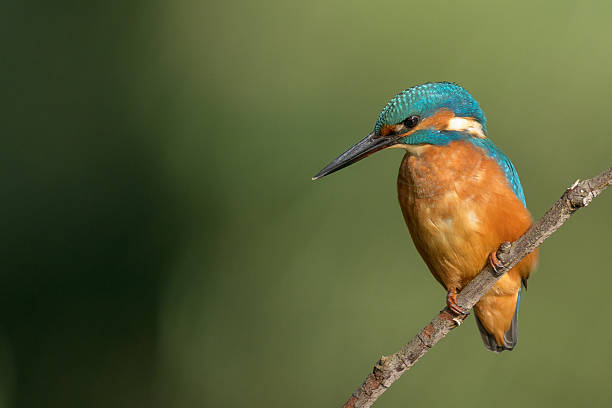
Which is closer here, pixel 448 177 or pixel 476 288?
pixel 476 288

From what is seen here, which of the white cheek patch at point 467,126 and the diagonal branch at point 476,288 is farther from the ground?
the white cheek patch at point 467,126

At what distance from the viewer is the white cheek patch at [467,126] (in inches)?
81.7

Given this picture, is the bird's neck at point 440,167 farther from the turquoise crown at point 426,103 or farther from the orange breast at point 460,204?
the turquoise crown at point 426,103

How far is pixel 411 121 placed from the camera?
1976 millimetres

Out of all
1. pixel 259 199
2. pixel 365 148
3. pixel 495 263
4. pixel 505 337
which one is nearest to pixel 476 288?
pixel 495 263

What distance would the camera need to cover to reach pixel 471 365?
3305 millimetres

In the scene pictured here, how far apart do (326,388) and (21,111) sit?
2.39 metres

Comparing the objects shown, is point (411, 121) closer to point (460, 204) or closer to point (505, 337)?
point (460, 204)

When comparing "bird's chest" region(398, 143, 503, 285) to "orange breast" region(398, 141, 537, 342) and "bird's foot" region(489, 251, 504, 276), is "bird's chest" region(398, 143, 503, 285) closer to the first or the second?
"orange breast" region(398, 141, 537, 342)

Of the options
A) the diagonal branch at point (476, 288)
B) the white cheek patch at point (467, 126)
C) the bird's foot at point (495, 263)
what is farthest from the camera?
the white cheek patch at point (467, 126)

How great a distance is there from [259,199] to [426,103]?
74.9 inches

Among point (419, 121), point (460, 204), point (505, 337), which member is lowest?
point (505, 337)

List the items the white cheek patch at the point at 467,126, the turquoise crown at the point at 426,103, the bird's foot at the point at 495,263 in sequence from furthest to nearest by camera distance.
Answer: the white cheek patch at the point at 467,126
the turquoise crown at the point at 426,103
the bird's foot at the point at 495,263

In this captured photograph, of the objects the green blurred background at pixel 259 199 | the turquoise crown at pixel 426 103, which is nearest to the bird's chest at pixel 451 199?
the turquoise crown at pixel 426 103
